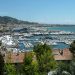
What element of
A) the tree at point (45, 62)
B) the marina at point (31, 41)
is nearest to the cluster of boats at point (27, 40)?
the marina at point (31, 41)

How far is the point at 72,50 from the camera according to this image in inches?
1483

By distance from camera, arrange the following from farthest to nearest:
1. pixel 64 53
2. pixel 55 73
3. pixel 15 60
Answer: pixel 64 53 → pixel 15 60 → pixel 55 73

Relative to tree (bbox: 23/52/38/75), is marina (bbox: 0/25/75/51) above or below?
below

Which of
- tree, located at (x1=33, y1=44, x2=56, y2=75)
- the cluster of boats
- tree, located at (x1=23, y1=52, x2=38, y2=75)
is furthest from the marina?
tree, located at (x1=23, y1=52, x2=38, y2=75)

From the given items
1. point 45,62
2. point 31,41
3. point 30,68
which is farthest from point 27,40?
point 30,68

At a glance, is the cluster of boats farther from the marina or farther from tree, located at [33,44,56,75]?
tree, located at [33,44,56,75]

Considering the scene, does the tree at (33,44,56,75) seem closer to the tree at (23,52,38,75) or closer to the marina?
the tree at (23,52,38,75)

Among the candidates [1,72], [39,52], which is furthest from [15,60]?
[1,72]

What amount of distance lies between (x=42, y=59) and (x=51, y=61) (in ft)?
2.98

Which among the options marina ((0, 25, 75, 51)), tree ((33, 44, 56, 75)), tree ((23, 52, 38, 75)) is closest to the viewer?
tree ((23, 52, 38, 75))

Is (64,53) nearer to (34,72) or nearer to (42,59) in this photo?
(42,59)

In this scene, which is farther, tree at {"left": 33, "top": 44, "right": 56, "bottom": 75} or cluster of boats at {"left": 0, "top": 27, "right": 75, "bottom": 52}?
cluster of boats at {"left": 0, "top": 27, "right": 75, "bottom": 52}

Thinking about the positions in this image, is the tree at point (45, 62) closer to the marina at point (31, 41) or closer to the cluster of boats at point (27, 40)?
the marina at point (31, 41)

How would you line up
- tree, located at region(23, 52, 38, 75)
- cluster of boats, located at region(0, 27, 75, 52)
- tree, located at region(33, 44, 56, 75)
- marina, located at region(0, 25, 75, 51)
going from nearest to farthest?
tree, located at region(23, 52, 38, 75) → tree, located at region(33, 44, 56, 75) → cluster of boats, located at region(0, 27, 75, 52) → marina, located at region(0, 25, 75, 51)
